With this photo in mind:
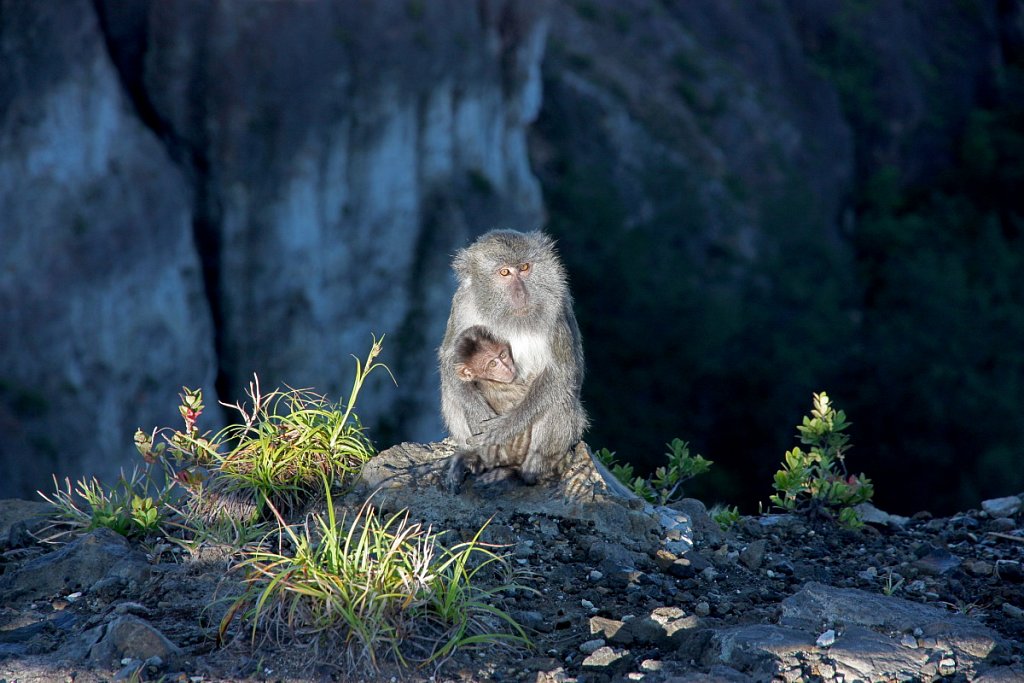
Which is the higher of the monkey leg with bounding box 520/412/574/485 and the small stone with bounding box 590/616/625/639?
the monkey leg with bounding box 520/412/574/485

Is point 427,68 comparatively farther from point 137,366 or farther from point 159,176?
point 137,366

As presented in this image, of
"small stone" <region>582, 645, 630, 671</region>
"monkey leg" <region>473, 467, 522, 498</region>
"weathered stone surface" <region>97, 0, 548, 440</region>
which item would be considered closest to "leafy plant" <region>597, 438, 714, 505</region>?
"monkey leg" <region>473, 467, 522, 498</region>

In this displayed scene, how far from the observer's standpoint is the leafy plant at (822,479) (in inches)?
225

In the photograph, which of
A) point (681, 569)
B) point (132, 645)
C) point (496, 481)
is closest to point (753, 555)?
point (681, 569)

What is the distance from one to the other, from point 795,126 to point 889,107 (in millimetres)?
5087

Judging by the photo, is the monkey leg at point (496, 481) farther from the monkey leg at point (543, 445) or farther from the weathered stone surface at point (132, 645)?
the weathered stone surface at point (132, 645)

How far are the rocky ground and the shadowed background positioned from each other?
11.9m

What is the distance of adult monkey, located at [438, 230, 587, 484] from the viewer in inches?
208

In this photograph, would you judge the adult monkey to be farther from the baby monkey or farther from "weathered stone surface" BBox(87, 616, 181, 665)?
"weathered stone surface" BBox(87, 616, 181, 665)

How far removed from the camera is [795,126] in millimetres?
37969

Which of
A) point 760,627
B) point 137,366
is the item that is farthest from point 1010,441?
point 760,627

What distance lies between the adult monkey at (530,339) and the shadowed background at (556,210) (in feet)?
40.2

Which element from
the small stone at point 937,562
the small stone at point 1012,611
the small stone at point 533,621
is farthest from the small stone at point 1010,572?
the small stone at point 533,621

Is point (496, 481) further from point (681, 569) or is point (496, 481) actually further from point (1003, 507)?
point (1003, 507)
